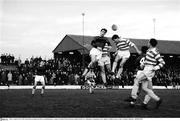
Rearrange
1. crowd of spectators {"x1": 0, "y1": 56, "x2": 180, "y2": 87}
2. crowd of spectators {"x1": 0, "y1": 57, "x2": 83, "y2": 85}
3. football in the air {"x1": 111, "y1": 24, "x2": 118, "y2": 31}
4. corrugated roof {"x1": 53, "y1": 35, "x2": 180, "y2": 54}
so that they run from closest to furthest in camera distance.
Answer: football in the air {"x1": 111, "y1": 24, "x2": 118, "y2": 31} → crowd of spectators {"x1": 0, "y1": 56, "x2": 180, "y2": 87} → crowd of spectators {"x1": 0, "y1": 57, "x2": 83, "y2": 85} → corrugated roof {"x1": 53, "y1": 35, "x2": 180, "y2": 54}

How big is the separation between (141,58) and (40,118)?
5164 millimetres

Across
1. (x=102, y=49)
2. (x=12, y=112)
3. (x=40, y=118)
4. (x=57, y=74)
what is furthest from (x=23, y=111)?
(x=57, y=74)

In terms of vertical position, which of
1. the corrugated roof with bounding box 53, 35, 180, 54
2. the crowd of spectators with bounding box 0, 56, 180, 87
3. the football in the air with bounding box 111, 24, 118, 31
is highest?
the corrugated roof with bounding box 53, 35, 180, 54

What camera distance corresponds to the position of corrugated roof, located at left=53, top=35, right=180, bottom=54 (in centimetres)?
4060

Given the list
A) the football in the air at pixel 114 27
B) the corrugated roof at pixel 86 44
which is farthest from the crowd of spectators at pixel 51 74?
the football in the air at pixel 114 27

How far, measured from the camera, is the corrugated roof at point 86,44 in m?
40.6

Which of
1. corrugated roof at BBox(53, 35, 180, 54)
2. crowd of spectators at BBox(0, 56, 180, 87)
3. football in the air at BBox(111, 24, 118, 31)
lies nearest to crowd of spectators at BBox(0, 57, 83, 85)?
crowd of spectators at BBox(0, 56, 180, 87)

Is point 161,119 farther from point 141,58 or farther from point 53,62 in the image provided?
point 53,62

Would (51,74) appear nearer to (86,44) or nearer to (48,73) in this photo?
(48,73)

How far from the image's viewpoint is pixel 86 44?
128ft

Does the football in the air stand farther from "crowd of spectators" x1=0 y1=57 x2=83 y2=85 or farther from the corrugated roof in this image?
the corrugated roof

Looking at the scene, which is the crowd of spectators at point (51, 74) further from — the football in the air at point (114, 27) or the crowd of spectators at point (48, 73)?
the football in the air at point (114, 27)

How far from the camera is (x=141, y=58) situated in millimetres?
10094

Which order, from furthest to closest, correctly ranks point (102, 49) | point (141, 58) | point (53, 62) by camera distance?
point (53, 62) < point (102, 49) < point (141, 58)
